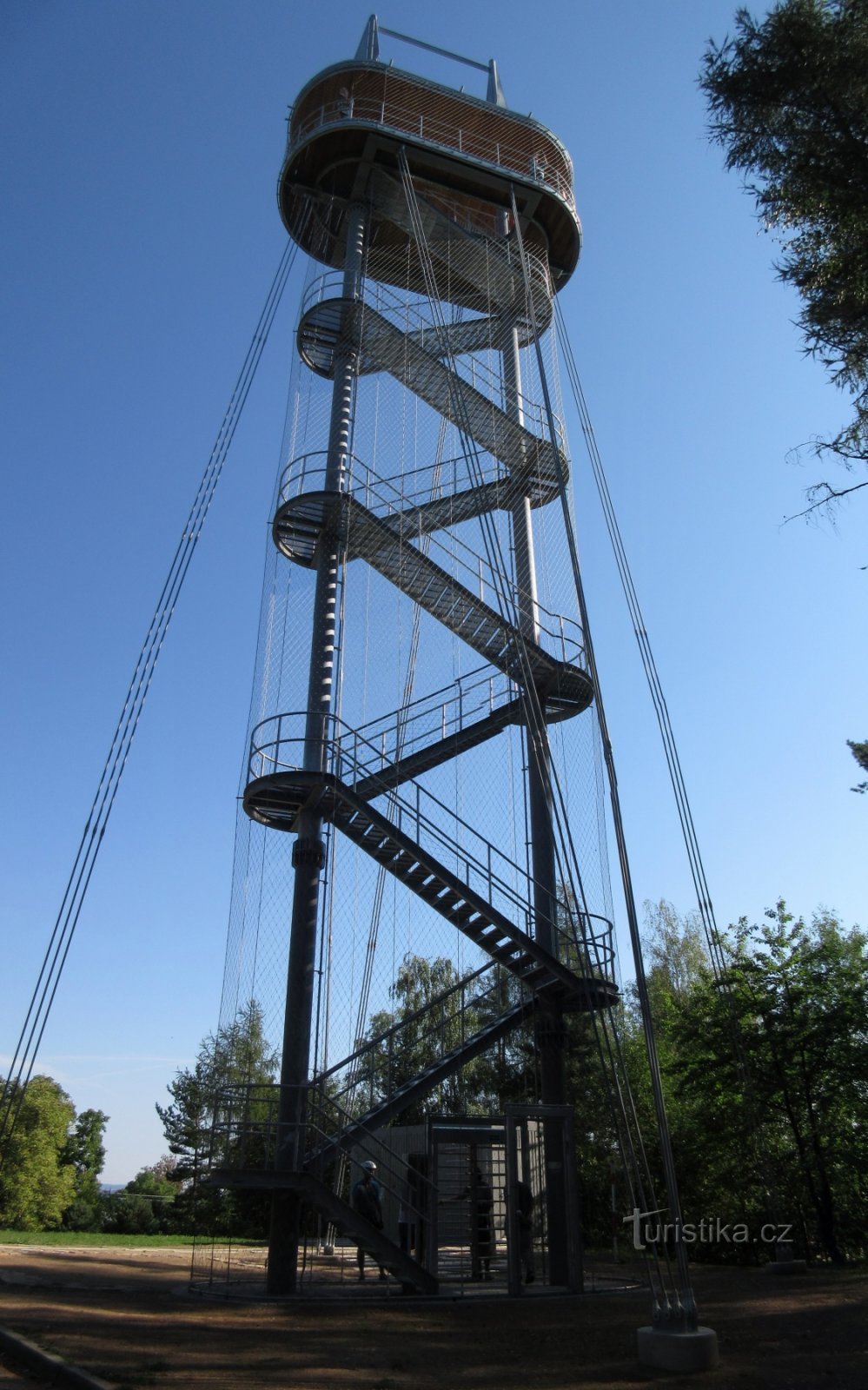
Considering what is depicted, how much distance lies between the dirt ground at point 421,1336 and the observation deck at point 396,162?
17.1 m

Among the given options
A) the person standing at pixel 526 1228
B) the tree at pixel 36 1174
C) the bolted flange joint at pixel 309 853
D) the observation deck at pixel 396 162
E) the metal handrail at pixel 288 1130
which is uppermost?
the observation deck at pixel 396 162

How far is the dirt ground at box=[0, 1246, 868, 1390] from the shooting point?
698 centimetres

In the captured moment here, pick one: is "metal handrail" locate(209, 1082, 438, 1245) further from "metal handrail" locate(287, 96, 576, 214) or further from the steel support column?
"metal handrail" locate(287, 96, 576, 214)

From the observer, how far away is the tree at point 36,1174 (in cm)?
3888

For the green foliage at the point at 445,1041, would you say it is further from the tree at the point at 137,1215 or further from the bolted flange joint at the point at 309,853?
the tree at the point at 137,1215

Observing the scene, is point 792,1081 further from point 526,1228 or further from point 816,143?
point 816,143

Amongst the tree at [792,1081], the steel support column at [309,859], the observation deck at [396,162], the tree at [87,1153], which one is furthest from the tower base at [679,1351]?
the tree at [87,1153]

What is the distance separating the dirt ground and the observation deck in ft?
56.0

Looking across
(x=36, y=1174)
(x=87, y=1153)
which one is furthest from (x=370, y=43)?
(x=87, y=1153)

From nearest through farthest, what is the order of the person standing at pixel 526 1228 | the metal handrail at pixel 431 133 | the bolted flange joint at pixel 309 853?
the person standing at pixel 526 1228 → the bolted flange joint at pixel 309 853 → the metal handrail at pixel 431 133

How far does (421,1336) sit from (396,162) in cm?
1900

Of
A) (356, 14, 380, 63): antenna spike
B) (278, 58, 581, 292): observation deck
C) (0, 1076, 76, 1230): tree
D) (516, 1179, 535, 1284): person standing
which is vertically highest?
(356, 14, 380, 63): antenna spike

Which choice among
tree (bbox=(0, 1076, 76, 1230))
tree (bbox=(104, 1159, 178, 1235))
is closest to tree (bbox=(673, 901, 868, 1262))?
tree (bbox=(104, 1159, 178, 1235))

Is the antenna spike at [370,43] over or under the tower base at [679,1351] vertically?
over
